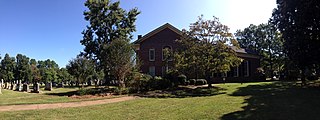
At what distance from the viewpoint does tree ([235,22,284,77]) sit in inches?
2282

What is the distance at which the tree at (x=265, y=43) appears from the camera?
→ 57969 mm

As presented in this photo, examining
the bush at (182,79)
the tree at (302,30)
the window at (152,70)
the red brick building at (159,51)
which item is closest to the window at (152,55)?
the red brick building at (159,51)

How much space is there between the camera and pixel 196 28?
23141 millimetres

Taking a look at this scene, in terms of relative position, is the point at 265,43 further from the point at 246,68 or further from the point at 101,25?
the point at 101,25

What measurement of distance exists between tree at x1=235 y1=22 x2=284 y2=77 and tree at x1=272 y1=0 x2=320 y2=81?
3973cm

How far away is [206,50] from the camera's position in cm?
2250

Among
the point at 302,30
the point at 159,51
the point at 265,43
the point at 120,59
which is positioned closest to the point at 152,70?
the point at 159,51

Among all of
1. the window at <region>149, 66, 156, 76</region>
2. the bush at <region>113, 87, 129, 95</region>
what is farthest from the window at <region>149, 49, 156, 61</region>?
the bush at <region>113, 87, 129, 95</region>

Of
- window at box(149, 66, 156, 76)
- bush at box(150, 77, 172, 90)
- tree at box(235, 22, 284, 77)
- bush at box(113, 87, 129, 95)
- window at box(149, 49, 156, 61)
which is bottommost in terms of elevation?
bush at box(113, 87, 129, 95)

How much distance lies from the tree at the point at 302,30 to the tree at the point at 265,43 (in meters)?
39.7

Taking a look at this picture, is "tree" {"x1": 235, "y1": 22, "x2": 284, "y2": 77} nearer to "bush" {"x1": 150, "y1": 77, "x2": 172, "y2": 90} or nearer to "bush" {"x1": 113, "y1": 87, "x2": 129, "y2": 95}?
"bush" {"x1": 150, "y1": 77, "x2": 172, "y2": 90}

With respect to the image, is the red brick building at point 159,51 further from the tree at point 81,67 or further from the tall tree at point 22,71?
the tall tree at point 22,71

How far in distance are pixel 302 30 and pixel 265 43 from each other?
45141mm

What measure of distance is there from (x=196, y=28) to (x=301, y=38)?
8.45m
